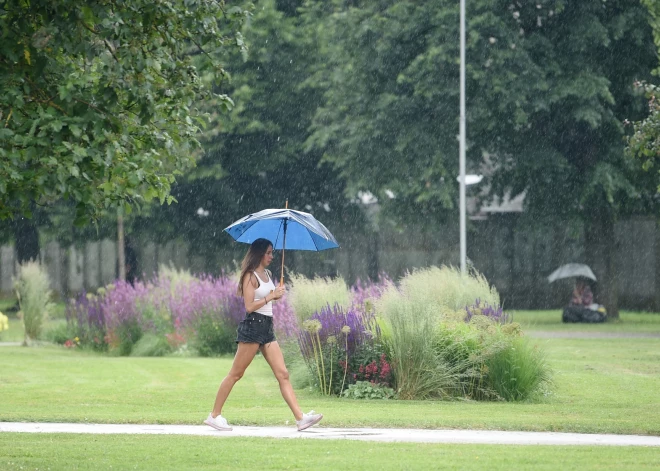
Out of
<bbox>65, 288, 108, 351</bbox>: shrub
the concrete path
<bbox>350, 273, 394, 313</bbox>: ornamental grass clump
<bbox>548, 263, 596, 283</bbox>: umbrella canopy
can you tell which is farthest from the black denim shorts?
<bbox>548, 263, 596, 283</bbox>: umbrella canopy

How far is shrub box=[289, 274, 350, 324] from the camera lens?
1717 centimetres

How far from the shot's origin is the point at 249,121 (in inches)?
1551

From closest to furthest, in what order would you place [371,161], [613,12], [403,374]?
1. [403,374]
2. [613,12]
3. [371,161]

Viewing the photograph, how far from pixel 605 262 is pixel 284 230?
1003 inches

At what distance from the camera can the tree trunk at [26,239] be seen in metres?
43.5

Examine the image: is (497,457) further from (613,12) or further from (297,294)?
(613,12)

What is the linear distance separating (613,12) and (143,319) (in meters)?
17.1

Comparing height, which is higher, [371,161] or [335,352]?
[371,161]

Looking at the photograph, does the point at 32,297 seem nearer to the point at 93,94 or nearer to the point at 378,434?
the point at 378,434

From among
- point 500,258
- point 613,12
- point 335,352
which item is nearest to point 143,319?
point 335,352

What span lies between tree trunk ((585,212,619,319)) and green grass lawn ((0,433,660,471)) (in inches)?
1025

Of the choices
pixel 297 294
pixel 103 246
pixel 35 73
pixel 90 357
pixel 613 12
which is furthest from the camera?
pixel 103 246

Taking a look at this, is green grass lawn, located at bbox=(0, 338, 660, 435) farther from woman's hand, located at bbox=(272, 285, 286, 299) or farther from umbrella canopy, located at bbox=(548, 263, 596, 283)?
umbrella canopy, located at bbox=(548, 263, 596, 283)

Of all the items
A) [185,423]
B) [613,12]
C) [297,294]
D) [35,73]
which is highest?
[613,12]
